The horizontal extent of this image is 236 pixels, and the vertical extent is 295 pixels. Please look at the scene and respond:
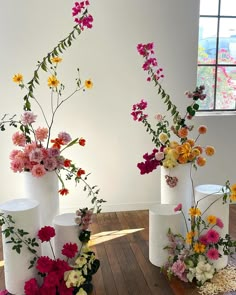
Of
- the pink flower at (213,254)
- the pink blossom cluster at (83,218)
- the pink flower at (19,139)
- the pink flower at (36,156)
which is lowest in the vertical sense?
the pink flower at (213,254)

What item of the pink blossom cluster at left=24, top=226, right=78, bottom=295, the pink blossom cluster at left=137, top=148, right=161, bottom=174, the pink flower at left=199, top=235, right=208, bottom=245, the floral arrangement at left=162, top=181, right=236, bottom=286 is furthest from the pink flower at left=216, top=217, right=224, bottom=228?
the pink blossom cluster at left=24, top=226, right=78, bottom=295

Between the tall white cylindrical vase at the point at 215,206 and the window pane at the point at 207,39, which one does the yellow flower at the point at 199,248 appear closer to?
the tall white cylindrical vase at the point at 215,206

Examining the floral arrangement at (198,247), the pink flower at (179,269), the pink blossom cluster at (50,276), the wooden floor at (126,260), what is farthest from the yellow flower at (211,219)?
the pink blossom cluster at (50,276)

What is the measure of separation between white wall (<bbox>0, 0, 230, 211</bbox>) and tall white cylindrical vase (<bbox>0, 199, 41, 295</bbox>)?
1307mm

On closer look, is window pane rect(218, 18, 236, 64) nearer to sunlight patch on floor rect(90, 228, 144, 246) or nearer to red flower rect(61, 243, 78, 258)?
sunlight patch on floor rect(90, 228, 144, 246)

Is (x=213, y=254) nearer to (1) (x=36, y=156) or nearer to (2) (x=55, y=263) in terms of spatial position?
(2) (x=55, y=263)

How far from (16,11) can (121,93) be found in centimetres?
119

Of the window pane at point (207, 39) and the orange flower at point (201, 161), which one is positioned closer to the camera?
the orange flower at point (201, 161)

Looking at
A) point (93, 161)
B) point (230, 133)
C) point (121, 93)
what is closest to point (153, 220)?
point (93, 161)

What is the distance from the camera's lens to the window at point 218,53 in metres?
3.49

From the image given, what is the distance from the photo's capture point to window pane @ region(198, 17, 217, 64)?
3.50m

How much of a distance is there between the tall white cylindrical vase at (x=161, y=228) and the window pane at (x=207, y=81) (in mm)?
1590

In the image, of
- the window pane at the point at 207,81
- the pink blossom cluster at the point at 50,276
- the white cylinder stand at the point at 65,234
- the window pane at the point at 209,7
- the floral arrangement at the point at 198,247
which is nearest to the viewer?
the pink blossom cluster at the point at 50,276

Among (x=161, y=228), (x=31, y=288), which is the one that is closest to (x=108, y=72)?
(x=161, y=228)
